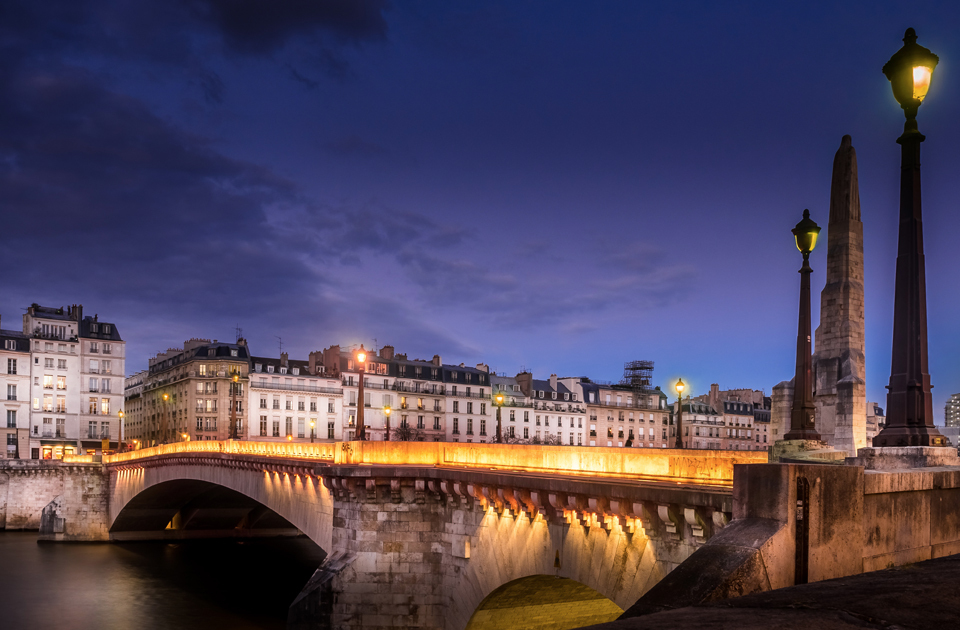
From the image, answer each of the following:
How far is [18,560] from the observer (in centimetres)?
5241

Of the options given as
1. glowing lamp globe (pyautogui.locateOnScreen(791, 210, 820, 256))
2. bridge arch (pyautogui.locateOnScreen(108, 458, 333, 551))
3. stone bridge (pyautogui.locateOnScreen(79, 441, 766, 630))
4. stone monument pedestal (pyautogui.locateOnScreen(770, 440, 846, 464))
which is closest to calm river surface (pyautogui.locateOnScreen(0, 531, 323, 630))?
bridge arch (pyautogui.locateOnScreen(108, 458, 333, 551))

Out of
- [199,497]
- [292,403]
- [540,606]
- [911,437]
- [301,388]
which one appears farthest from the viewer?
[301,388]

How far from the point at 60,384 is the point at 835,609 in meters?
100

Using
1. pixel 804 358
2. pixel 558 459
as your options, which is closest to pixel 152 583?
pixel 558 459

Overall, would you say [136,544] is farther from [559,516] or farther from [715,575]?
[715,575]

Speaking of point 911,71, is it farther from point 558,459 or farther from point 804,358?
point 558,459

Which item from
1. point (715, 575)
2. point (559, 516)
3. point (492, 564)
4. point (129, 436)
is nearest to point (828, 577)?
point (715, 575)

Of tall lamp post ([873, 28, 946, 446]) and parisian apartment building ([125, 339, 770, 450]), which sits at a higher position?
tall lamp post ([873, 28, 946, 446])

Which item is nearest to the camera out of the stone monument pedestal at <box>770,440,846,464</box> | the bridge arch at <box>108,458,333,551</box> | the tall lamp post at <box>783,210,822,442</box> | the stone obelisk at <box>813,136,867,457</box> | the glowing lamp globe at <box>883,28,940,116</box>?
the glowing lamp globe at <box>883,28,940,116</box>

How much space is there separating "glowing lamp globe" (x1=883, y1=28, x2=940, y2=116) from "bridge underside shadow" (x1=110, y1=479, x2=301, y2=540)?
189 feet

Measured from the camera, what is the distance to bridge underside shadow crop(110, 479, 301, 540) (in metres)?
62.4

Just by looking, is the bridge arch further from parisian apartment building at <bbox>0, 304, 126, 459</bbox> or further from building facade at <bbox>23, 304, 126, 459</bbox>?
building facade at <bbox>23, 304, 126, 459</bbox>

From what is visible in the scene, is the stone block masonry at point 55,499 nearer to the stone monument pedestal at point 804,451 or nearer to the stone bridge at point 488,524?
the stone bridge at point 488,524

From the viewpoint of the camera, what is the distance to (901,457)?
11141mm
